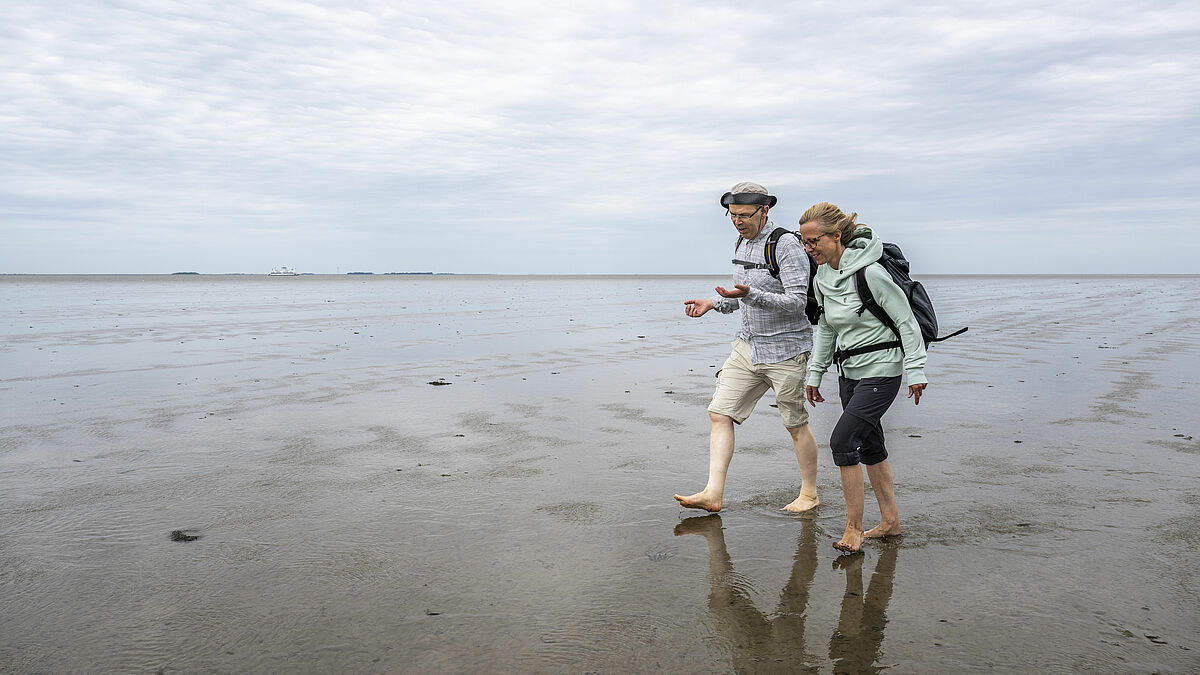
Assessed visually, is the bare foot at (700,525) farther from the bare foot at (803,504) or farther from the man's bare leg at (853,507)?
the man's bare leg at (853,507)

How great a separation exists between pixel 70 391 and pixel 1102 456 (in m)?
10.9

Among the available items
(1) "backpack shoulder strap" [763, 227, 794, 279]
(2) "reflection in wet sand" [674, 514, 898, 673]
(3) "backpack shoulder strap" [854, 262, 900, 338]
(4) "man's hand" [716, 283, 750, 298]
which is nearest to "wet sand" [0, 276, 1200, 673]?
(2) "reflection in wet sand" [674, 514, 898, 673]

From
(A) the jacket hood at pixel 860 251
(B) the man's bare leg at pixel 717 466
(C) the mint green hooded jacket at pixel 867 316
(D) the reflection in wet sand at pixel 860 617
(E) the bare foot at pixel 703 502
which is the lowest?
(D) the reflection in wet sand at pixel 860 617

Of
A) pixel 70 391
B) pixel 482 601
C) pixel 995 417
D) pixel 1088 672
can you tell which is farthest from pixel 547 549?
pixel 70 391

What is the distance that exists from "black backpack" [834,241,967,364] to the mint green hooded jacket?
0.02 metres

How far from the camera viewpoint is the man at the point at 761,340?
5137 millimetres

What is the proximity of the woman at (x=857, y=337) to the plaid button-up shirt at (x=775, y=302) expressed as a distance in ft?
1.04

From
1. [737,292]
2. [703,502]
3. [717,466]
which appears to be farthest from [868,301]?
[703,502]

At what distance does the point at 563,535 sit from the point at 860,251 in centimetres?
232

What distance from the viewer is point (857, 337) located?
184 inches

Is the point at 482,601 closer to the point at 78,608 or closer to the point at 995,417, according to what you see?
the point at 78,608

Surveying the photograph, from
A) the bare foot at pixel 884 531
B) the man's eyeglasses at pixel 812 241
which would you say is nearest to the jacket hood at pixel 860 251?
the man's eyeglasses at pixel 812 241

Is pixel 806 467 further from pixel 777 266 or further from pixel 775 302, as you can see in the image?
pixel 777 266

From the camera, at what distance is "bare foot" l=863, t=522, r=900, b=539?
4.84 metres
